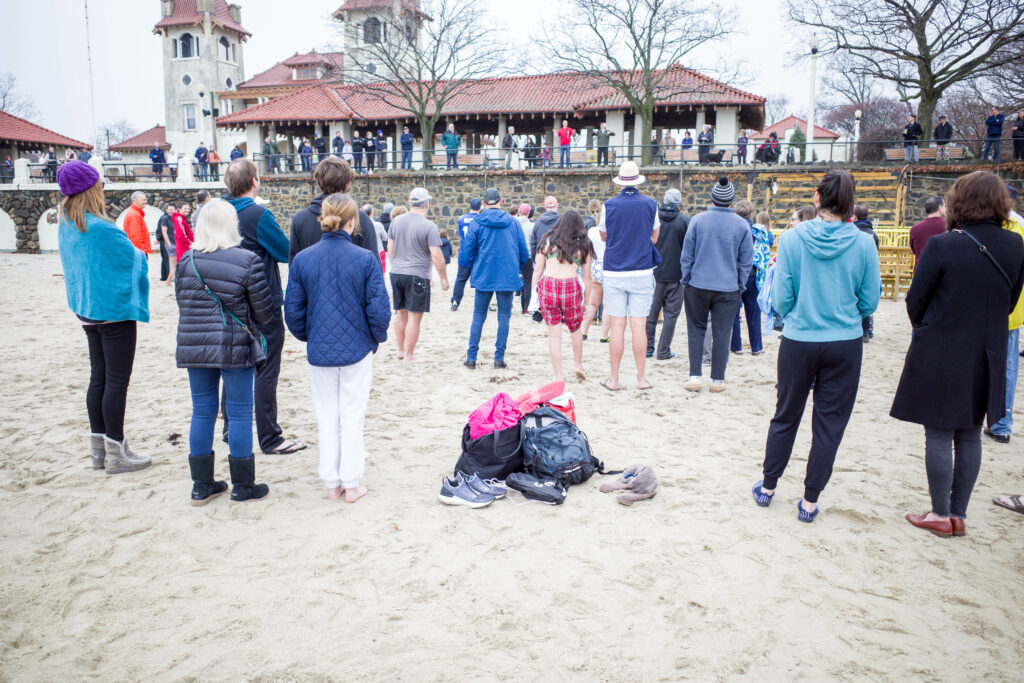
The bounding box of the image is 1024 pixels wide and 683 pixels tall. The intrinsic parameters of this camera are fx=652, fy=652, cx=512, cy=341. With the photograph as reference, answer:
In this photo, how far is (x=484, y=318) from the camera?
23.2 ft

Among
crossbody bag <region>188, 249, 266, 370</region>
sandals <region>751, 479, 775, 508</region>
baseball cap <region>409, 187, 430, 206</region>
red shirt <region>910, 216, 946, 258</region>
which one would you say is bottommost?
sandals <region>751, 479, 775, 508</region>

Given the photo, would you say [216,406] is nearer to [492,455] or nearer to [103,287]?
[103,287]

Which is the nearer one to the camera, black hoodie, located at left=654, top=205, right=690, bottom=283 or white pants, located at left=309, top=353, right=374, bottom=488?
white pants, located at left=309, top=353, right=374, bottom=488

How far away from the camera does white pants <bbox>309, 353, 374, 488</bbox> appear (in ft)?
12.4

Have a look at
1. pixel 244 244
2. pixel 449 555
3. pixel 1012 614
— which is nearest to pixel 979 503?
pixel 1012 614

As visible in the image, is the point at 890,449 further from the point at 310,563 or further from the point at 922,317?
the point at 310,563

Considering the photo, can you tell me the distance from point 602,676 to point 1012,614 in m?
1.90

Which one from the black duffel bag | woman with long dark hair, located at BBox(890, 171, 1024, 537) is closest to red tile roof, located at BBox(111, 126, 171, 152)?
the black duffel bag

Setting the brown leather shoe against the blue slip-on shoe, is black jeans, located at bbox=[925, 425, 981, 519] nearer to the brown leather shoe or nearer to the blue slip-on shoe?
the brown leather shoe

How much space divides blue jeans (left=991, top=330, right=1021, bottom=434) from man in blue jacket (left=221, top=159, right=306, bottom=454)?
5132 mm

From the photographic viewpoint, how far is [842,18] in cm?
2491

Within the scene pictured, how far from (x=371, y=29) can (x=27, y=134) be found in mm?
20540

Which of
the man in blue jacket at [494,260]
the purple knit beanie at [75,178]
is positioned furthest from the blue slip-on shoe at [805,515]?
the purple knit beanie at [75,178]

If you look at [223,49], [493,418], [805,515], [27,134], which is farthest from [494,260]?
[223,49]
